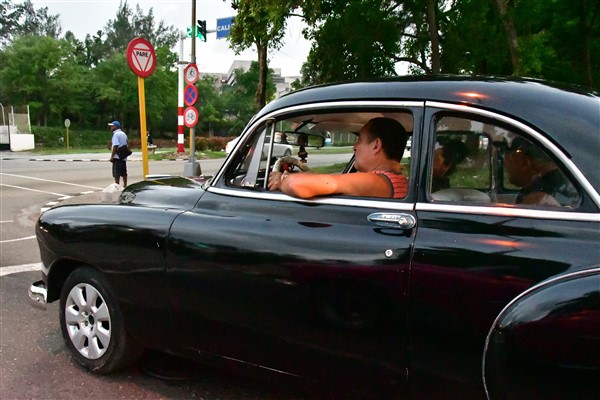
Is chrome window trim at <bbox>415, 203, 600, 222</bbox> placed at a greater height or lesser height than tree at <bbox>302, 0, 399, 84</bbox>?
lesser

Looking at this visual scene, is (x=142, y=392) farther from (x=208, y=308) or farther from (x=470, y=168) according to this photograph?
(x=470, y=168)

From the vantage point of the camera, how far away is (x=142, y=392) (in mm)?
2916

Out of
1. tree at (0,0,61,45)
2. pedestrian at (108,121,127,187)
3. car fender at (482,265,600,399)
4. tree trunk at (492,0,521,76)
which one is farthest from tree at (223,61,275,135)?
car fender at (482,265,600,399)

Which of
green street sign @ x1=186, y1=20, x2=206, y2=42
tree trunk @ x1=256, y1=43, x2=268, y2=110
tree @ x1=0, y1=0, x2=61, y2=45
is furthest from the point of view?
tree @ x1=0, y1=0, x2=61, y2=45

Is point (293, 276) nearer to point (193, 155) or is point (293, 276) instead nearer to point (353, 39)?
point (353, 39)

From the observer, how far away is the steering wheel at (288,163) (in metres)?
2.82

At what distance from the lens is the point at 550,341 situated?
1.67 m

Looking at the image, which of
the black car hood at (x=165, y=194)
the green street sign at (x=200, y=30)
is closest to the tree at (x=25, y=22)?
the green street sign at (x=200, y=30)

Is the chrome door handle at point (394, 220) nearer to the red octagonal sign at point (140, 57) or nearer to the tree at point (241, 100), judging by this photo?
the red octagonal sign at point (140, 57)

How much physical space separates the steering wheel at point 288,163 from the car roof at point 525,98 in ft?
1.64

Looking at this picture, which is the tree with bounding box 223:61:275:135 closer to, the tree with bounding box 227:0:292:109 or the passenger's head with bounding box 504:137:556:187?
the tree with bounding box 227:0:292:109

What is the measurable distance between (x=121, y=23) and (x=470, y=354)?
9124 cm

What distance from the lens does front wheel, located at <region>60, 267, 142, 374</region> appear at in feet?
9.66

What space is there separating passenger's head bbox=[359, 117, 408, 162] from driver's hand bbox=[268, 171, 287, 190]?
48 centimetres
